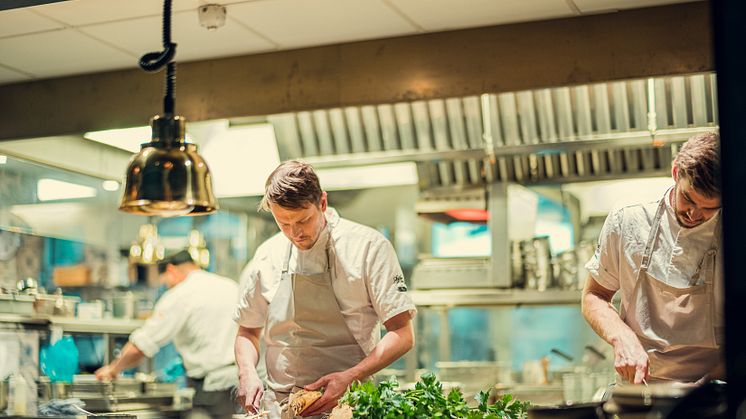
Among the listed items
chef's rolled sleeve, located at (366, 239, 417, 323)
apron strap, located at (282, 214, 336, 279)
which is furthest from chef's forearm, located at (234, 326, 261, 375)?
chef's rolled sleeve, located at (366, 239, 417, 323)

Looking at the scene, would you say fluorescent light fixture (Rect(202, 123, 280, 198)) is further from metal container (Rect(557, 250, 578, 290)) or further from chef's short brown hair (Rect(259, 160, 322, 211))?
chef's short brown hair (Rect(259, 160, 322, 211))

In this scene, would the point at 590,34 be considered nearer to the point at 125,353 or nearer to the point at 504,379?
the point at 504,379

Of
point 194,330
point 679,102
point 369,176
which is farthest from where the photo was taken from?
point 369,176

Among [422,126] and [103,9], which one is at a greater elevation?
[103,9]

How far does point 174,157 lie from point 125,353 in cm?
269

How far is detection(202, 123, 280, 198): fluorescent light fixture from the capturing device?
6.19 meters

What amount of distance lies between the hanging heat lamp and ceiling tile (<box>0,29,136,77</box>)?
1.43m

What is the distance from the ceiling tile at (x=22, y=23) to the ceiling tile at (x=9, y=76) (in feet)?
2.39

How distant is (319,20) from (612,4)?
4.66 feet

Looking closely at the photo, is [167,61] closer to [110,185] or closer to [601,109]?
[601,109]

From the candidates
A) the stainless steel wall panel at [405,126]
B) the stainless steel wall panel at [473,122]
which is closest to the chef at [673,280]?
the stainless steel wall panel at [473,122]

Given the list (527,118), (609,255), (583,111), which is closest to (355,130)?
(527,118)

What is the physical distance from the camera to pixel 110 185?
7.09 meters

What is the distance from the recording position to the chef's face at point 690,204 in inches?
119
